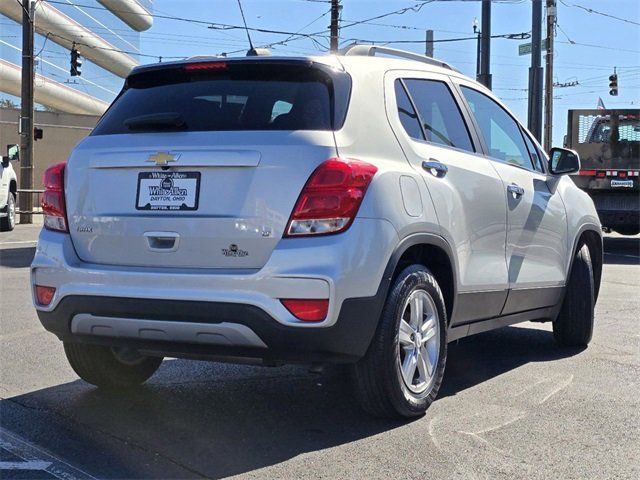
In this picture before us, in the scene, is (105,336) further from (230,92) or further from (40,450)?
(230,92)

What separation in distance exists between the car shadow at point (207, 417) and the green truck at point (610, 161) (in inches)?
439

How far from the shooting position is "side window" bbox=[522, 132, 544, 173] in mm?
5969

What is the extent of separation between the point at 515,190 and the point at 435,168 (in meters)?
1.06

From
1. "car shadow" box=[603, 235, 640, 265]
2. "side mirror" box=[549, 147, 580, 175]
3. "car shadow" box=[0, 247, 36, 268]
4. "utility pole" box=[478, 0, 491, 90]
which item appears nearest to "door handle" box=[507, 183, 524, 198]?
"side mirror" box=[549, 147, 580, 175]

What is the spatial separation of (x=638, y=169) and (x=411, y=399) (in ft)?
43.8

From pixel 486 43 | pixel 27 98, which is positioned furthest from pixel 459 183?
pixel 27 98

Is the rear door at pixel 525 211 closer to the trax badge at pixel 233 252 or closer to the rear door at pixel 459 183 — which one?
the rear door at pixel 459 183

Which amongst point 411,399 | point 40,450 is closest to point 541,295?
point 411,399

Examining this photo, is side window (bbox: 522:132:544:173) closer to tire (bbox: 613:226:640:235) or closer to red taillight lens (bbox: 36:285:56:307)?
red taillight lens (bbox: 36:285:56:307)

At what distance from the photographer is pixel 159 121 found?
4.16 metres

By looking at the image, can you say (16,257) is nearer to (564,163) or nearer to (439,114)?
(564,163)

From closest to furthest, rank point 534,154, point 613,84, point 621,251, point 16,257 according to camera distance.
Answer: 1. point 534,154
2. point 16,257
3. point 621,251
4. point 613,84

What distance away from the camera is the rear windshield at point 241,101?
13.3 ft

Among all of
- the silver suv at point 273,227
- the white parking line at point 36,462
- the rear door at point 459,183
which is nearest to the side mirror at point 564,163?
the rear door at point 459,183
